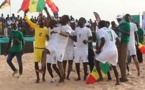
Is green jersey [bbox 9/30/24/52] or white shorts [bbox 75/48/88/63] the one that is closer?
white shorts [bbox 75/48/88/63]

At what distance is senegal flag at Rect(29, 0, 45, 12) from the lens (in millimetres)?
10406

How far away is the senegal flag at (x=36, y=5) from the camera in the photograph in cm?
1041

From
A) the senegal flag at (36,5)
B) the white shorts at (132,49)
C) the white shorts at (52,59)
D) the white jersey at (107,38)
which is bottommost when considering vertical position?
the white shorts at (52,59)

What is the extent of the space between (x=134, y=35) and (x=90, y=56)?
163cm

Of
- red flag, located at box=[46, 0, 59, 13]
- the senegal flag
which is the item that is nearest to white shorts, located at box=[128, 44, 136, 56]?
red flag, located at box=[46, 0, 59, 13]

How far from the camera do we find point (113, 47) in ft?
29.2

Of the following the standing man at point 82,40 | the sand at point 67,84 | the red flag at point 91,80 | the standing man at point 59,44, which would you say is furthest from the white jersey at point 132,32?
the standing man at point 59,44

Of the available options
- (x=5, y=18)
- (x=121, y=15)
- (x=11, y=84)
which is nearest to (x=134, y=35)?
(x=121, y=15)

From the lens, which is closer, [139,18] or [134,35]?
[134,35]

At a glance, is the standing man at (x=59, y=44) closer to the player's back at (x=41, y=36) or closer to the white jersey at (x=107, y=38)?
the player's back at (x=41, y=36)

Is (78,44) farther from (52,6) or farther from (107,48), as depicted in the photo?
(52,6)

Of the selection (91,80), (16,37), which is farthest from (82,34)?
(16,37)

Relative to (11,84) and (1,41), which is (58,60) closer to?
(11,84)

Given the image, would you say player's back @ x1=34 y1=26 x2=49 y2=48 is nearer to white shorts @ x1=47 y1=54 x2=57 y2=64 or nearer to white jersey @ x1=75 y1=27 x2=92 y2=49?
white shorts @ x1=47 y1=54 x2=57 y2=64
